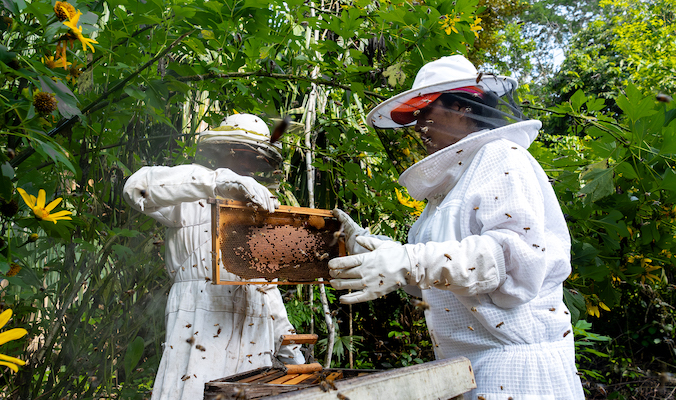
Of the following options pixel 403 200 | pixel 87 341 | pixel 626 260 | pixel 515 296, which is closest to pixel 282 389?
pixel 515 296

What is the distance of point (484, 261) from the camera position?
4.64 feet

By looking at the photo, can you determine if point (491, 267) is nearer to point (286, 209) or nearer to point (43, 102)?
point (286, 209)

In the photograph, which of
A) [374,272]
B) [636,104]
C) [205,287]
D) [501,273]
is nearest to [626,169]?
[636,104]

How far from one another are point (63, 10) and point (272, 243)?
1.19 meters

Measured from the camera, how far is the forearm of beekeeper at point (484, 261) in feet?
4.64

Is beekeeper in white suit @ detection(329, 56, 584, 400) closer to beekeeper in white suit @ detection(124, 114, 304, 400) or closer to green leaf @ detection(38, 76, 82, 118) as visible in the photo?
beekeeper in white suit @ detection(124, 114, 304, 400)

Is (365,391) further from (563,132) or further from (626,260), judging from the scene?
(563,132)

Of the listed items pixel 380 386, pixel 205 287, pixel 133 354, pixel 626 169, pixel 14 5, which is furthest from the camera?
pixel 626 169

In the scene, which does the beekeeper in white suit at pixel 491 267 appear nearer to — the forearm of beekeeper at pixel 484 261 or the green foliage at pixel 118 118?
the forearm of beekeeper at pixel 484 261

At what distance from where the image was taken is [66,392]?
2.32 meters

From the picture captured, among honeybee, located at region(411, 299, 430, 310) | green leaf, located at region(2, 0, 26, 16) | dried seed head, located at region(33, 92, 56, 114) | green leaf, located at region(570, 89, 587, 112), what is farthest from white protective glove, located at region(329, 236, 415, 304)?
green leaf, located at region(570, 89, 587, 112)

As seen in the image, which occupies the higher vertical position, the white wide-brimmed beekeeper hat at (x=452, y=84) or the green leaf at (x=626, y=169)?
the white wide-brimmed beekeeper hat at (x=452, y=84)

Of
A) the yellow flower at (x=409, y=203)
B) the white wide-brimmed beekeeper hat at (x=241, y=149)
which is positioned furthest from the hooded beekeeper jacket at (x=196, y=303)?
the yellow flower at (x=409, y=203)

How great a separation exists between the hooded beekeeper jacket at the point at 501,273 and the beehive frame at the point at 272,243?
2.04 feet
